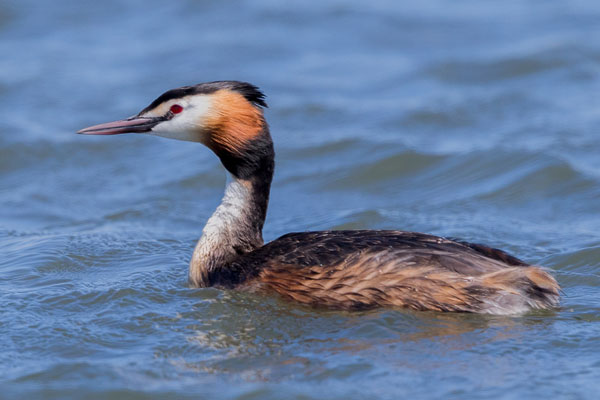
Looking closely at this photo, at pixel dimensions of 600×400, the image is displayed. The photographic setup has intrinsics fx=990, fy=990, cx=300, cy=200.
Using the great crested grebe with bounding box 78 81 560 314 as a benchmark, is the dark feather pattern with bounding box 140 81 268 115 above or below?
above

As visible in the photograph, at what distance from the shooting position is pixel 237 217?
7.63 metres

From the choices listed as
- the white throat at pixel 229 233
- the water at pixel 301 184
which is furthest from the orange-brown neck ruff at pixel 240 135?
the water at pixel 301 184

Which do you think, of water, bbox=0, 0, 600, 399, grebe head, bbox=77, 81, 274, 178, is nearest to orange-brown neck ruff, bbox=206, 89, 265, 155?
grebe head, bbox=77, 81, 274, 178

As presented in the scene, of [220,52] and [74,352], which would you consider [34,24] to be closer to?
[220,52]

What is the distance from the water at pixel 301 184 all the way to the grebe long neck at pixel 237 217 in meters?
0.30

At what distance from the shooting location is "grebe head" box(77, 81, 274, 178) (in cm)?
732

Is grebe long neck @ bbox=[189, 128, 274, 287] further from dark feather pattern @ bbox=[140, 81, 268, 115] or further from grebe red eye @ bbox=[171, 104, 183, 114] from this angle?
grebe red eye @ bbox=[171, 104, 183, 114]

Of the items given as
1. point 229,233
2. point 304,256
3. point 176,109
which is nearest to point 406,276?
point 304,256

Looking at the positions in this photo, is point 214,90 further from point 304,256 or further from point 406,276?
point 406,276

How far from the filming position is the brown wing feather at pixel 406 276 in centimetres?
655

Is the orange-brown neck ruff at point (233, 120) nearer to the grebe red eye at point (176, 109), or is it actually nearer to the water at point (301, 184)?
the grebe red eye at point (176, 109)

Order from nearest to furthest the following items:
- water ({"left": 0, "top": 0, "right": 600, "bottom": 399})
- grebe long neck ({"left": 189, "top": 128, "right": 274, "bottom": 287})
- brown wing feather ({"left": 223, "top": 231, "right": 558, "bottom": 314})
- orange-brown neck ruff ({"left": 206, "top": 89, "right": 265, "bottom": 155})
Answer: water ({"left": 0, "top": 0, "right": 600, "bottom": 399}) < brown wing feather ({"left": 223, "top": 231, "right": 558, "bottom": 314}) < orange-brown neck ruff ({"left": 206, "top": 89, "right": 265, "bottom": 155}) < grebe long neck ({"left": 189, "top": 128, "right": 274, "bottom": 287})

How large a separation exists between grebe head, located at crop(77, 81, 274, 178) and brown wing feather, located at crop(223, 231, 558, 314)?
2.92 feet

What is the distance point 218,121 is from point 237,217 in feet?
2.57
